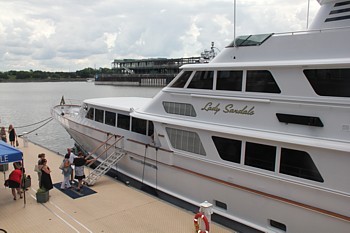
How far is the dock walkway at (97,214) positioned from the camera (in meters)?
7.10

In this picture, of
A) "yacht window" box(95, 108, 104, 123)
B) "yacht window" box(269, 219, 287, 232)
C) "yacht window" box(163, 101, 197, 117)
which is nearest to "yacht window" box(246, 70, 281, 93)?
"yacht window" box(163, 101, 197, 117)

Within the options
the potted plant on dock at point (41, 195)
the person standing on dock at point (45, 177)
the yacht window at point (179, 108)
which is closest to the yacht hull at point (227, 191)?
the yacht window at point (179, 108)

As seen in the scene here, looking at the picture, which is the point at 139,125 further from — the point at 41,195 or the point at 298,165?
the point at 298,165

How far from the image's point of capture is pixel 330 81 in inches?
243

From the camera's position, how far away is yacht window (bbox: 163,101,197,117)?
28.1ft

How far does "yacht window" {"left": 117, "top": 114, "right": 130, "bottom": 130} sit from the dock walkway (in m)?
2.87

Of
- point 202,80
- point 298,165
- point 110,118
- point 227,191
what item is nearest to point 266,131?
point 298,165

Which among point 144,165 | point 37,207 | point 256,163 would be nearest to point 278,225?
point 256,163

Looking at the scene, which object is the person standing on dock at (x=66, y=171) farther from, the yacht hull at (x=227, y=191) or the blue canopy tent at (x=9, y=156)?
the yacht hull at (x=227, y=191)

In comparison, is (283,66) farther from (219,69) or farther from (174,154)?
(174,154)

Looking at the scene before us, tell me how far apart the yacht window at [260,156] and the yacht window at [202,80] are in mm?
1908

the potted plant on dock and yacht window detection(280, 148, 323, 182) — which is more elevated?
yacht window detection(280, 148, 323, 182)

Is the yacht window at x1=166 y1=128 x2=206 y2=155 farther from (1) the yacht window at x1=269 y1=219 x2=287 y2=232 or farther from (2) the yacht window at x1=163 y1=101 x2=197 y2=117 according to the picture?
(1) the yacht window at x1=269 y1=219 x2=287 y2=232

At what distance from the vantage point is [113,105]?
1232cm
